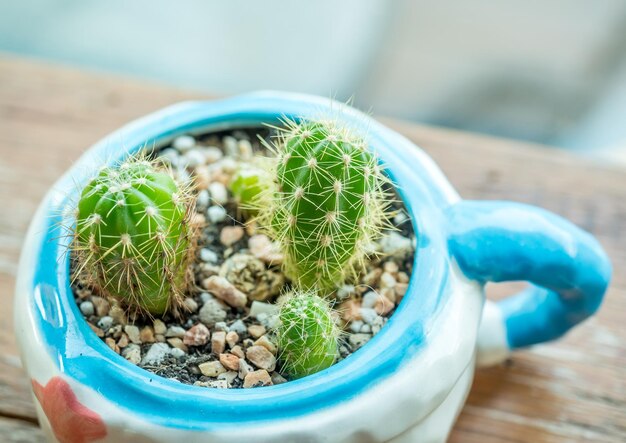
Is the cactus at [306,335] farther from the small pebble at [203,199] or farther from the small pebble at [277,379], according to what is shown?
the small pebble at [203,199]

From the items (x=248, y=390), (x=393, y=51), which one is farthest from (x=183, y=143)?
(x=393, y=51)

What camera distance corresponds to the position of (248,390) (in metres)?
0.46

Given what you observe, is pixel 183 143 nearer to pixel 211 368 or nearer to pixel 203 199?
pixel 203 199

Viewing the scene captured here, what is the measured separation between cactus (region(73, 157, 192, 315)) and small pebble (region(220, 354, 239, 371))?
0.21 feet

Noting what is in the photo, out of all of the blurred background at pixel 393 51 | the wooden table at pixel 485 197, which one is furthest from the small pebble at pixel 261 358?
the blurred background at pixel 393 51

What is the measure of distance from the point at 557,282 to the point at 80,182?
358 millimetres

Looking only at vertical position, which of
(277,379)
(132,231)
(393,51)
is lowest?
(393,51)

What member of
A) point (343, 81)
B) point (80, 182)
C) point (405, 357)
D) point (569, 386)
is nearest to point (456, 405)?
point (405, 357)

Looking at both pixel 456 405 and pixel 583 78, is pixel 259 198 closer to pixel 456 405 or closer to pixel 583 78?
pixel 456 405

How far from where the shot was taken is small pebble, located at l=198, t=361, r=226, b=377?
513 mm

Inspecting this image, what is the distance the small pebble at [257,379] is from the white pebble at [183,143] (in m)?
0.22

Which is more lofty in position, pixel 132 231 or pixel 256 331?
pixel 132 231

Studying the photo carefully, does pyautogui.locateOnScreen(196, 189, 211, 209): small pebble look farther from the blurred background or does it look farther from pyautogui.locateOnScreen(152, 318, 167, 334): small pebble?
the blurred background

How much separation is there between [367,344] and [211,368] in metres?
0.11
